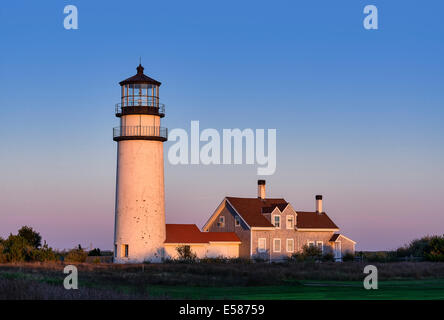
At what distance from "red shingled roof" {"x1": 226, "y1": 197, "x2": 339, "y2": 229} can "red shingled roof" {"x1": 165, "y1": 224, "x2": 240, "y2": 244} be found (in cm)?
200

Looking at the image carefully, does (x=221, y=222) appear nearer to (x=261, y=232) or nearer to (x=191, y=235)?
(x=261, y=232)

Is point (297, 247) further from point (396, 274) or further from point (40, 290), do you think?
point (40, 290)

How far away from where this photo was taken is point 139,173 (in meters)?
50.6

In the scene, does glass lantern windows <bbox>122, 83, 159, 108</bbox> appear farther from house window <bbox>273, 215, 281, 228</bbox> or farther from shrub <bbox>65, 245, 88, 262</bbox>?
house window <bbox>273, 215, 281, 228</bbox>

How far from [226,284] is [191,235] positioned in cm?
2213

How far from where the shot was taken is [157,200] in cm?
5109

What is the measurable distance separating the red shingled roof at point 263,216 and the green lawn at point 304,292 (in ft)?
83.7

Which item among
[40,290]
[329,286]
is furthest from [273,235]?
[40,290]

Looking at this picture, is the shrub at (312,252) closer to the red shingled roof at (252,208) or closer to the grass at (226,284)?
the red shingled roof at (252,208)

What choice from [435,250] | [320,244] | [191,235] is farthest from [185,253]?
[435,250]

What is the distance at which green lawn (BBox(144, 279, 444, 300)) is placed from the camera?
25.9 m

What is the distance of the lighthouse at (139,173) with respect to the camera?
50.6 m

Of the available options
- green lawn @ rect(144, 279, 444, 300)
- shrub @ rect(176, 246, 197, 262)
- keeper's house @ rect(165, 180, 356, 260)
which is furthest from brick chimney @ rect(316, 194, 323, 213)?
green lawn @ rect(144, 279, 444, 300)
